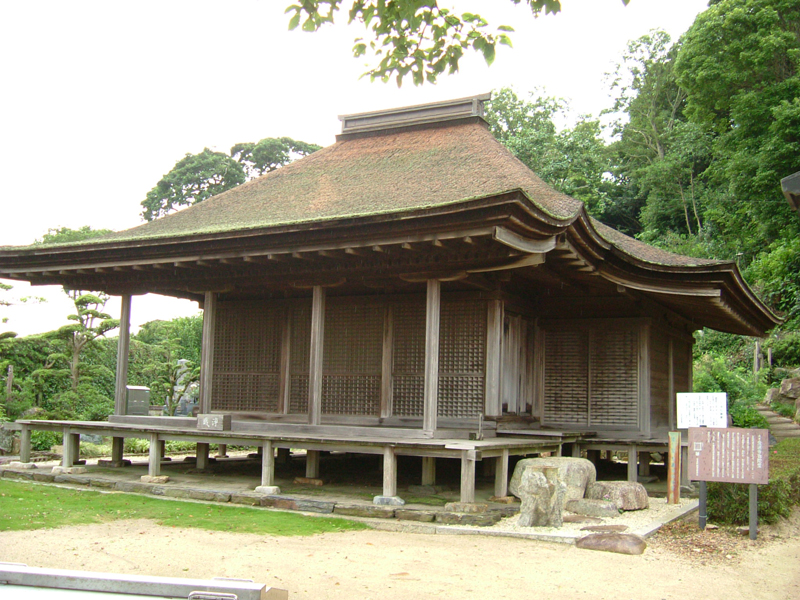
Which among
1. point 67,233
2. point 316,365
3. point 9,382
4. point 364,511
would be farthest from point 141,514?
point 67,233

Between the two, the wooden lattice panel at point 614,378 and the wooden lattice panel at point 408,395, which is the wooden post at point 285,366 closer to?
the wooden lattice panel at point 408,395

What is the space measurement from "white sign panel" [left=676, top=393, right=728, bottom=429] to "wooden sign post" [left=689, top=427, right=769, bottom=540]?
637mm

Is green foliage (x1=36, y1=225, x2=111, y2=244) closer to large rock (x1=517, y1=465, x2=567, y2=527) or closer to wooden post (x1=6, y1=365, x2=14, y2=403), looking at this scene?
wooden post (x1=6, y1=365, x2=14, y2=403)

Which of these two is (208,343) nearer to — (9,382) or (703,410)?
(703,410)

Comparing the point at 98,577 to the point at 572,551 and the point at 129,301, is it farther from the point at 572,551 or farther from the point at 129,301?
the point at 129,301

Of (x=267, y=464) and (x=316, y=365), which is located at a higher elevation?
(x=316, y=365)

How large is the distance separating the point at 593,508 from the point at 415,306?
172 inches

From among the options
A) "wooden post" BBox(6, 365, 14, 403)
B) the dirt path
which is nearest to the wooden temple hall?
the dirt path

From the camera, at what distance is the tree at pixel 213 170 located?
45719mm

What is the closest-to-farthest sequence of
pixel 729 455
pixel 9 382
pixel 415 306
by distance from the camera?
1. pixel 729 455
2. pixel 415 306
3. pixel 9 382

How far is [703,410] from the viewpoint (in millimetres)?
9516

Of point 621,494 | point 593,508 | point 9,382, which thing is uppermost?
Answer: point 9,382

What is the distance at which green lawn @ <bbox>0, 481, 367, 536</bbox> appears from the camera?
8367 millimetres

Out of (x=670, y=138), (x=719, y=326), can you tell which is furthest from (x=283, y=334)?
(x=670, y=138)
